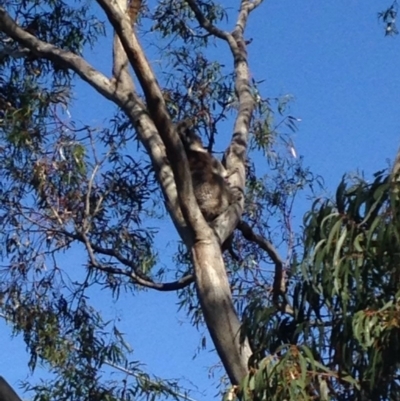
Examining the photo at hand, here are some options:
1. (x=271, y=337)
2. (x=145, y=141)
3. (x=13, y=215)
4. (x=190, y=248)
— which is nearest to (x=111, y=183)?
(x=13, y=215)

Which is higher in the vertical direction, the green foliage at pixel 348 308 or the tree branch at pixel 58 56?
the tree branch at pixel 58 56

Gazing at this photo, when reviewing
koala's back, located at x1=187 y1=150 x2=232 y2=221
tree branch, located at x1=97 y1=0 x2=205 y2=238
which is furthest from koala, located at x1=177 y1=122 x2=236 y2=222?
tree branch, located at x1=97 y1=0 x2=205 y2=238

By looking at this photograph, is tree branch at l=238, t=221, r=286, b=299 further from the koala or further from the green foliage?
the green foliage

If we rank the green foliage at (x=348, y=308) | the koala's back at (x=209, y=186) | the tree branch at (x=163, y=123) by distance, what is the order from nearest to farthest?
the green foliage at (x=348, y=308)
the tree branch at (x=163, y=123)
the koala's back at (x=209, y=186)

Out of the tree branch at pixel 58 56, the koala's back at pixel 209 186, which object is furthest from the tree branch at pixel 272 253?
the tree branch at pixel 58 56

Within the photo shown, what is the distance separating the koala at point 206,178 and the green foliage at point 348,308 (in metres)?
2.26

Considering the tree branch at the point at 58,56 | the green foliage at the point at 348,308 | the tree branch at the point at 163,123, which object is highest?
the tree branch at the point at 58,56

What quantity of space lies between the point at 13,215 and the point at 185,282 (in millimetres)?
1781

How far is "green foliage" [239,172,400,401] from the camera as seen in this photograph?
4371 millimetres

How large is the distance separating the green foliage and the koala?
226 centimetres

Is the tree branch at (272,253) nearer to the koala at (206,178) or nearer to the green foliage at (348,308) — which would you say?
the koala at (206,178)

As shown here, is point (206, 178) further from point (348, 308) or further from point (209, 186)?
point (348, 308)

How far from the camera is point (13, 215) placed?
27.7 ft

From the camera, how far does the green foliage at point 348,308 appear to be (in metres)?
4.37
